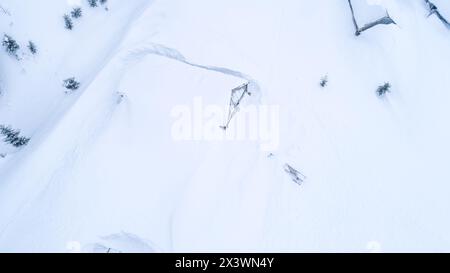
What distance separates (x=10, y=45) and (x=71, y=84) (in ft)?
11.5

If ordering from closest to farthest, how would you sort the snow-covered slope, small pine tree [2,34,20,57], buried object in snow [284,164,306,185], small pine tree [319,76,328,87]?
the snow-covered slope, buried object in snow [284,164,306,185], small pine tree [319,76,328,87], small pine tree [2,34,20,57]

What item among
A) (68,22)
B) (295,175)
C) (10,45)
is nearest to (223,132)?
(295,175)

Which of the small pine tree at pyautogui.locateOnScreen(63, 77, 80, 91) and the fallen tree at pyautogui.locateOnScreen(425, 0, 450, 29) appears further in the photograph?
the fallen tree at pyautogui.locateOnScreen(425, 0, 450, 29)

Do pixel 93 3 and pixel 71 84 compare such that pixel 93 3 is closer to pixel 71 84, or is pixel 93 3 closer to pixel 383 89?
pixel 71 84

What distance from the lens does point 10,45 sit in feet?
49.4

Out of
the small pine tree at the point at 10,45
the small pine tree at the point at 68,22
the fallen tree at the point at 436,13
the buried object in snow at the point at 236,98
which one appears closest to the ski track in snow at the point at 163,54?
the buried object in snow at the point at 236,98

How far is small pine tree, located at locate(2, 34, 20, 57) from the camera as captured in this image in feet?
49.2

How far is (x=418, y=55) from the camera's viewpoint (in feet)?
50.4

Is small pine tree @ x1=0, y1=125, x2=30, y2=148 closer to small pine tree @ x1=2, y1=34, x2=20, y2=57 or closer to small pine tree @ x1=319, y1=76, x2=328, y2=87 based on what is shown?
small pine tree @ x1=2, y1=34, x2=20, y2=57

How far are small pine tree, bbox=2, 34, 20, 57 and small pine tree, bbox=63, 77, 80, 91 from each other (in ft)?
9.39

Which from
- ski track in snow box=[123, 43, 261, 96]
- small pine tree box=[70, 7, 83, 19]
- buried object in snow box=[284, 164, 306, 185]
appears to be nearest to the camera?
buried object in snow box=[284, 164, 306, 185]

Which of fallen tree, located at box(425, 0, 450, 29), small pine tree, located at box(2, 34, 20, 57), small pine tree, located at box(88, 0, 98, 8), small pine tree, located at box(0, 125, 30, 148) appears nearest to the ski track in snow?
small pine tree, located at box(88, 0, 98, 8)

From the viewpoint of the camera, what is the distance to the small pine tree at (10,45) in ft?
49.2
